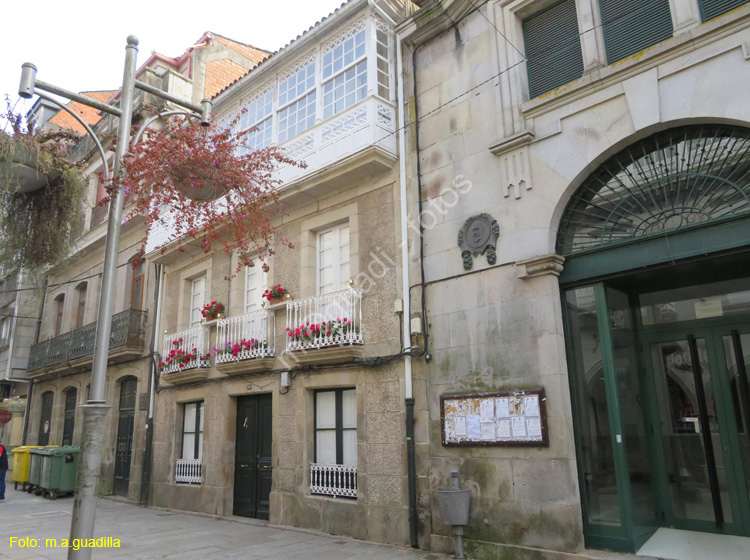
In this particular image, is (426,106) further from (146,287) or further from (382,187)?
(146,287)

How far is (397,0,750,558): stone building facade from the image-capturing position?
6.45 meters

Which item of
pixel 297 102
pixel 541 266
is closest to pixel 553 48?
pixel 541 266

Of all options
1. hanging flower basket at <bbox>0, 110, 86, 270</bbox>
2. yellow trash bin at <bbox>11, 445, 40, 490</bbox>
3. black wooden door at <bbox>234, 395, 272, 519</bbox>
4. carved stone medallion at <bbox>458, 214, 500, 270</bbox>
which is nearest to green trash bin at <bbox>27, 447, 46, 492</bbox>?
yellow trash bin at <bbox>11, 445, 40, 490</bbox>

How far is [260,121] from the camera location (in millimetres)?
11977

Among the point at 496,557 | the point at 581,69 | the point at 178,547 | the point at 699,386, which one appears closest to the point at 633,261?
the point at 699,386

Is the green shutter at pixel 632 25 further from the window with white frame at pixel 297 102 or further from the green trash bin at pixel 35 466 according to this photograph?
the green trash bin at pixel 35 466

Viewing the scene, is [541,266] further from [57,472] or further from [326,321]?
[57,472]

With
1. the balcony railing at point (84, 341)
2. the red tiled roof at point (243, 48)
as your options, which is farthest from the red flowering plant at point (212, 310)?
the red tiled roof at point (243, 48)

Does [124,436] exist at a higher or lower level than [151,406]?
lower

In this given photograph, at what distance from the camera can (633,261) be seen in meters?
6.77

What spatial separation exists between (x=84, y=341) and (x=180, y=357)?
239 inches

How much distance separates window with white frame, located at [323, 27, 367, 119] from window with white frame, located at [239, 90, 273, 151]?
170 cm

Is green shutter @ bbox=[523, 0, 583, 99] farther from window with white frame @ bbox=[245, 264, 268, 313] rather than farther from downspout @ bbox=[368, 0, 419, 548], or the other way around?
window with white frame @ bbox=[245, 264, 268, 313]

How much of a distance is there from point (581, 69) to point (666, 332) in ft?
12.3
